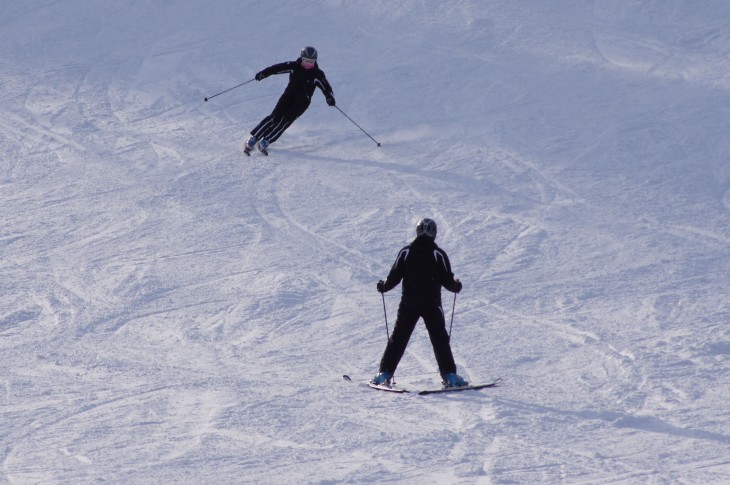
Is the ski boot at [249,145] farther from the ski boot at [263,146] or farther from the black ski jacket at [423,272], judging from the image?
the black ski jacket at [423,272]

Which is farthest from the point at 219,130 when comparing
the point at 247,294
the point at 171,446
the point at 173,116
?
the point at 171,446

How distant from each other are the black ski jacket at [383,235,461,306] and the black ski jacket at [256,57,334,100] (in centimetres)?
526

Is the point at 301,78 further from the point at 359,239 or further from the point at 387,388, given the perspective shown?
the point at 387,388

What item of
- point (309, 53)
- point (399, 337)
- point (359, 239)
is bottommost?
point (399, 337)

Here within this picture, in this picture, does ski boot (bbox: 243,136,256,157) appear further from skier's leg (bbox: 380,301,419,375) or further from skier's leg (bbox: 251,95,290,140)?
skier's leg (bbox: 380,301,419,375)

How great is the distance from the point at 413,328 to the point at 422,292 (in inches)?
10.3

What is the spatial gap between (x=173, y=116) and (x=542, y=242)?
595 centimetres

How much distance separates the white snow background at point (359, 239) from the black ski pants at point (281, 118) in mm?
297

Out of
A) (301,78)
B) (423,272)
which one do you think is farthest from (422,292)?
(301,78)

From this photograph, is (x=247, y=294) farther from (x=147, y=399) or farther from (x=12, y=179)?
(x=12, y=179)

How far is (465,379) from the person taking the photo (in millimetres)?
7848

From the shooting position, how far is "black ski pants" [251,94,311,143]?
12867 millimetres

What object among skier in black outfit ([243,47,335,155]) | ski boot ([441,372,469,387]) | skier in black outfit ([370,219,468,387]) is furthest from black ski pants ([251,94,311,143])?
ski boot ([441,372,469,387])

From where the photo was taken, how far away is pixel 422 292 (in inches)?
293
